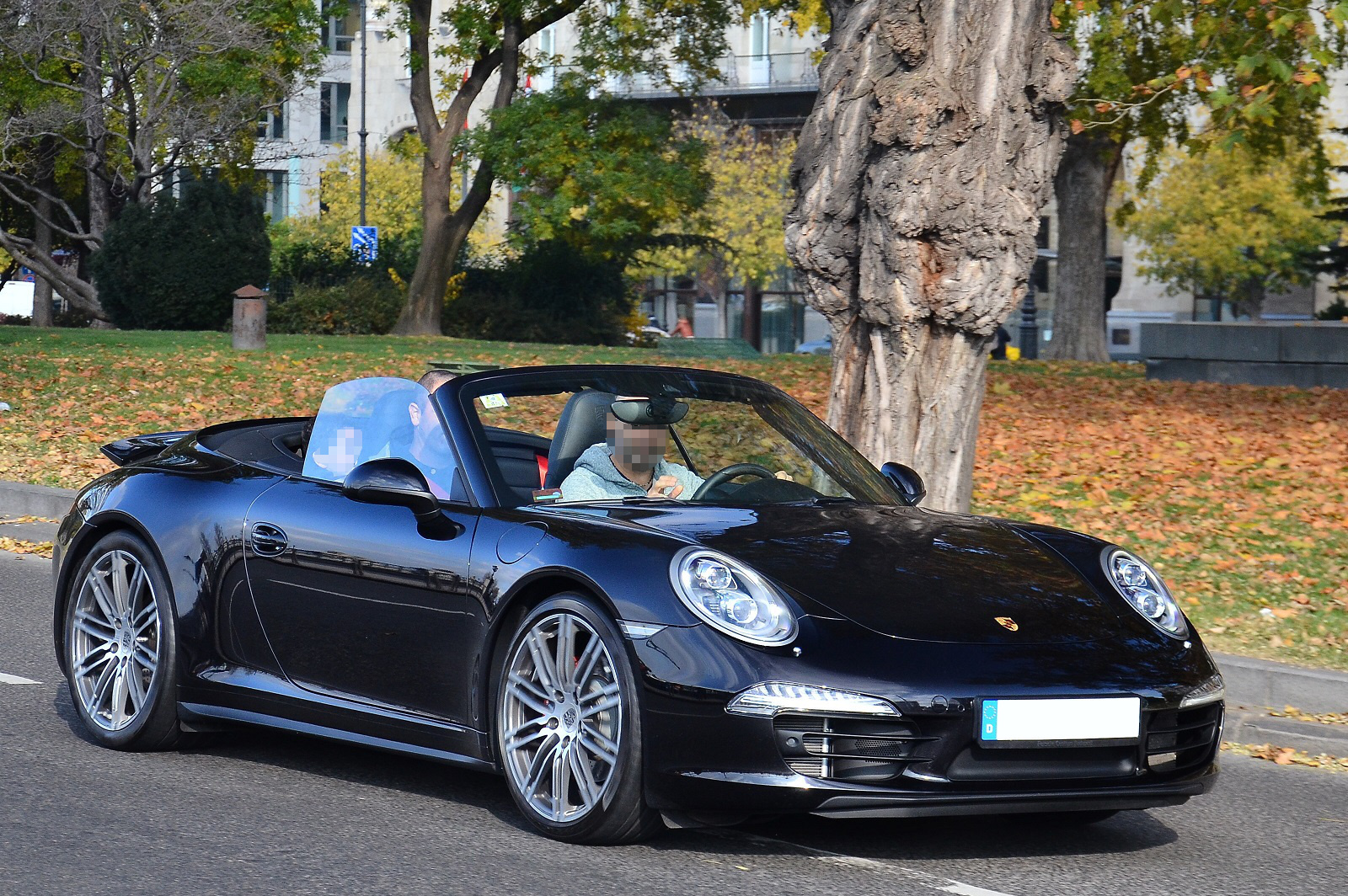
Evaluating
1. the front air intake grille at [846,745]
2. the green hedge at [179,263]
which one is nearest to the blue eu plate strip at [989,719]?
the front air intake grille at [846,745]

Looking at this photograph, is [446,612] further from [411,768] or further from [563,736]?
[411,768]

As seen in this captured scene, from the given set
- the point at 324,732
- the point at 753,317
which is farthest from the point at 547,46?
the point at 324,732

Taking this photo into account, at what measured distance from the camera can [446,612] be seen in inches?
203

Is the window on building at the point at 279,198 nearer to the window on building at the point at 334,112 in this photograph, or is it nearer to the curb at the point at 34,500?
the window on building at the point at 334,112

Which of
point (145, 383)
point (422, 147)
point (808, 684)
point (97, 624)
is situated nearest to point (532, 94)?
point (422, 147)

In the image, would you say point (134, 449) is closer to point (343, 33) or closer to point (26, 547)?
point (26, 547)

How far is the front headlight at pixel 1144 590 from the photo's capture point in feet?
16.9

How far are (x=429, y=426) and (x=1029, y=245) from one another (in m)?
4.85

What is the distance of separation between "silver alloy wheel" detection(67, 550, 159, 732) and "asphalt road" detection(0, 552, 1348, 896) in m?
0.16

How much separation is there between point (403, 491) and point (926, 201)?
15.8 ft

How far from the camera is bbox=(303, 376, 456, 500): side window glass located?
558 cm

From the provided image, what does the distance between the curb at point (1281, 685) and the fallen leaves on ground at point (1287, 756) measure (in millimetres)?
436

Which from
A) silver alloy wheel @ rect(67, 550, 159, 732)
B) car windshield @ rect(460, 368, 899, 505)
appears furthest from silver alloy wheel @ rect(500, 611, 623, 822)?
silver alloy wheel @ rect(67, 550, 159, 732)

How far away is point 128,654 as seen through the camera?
6203 millimetres
